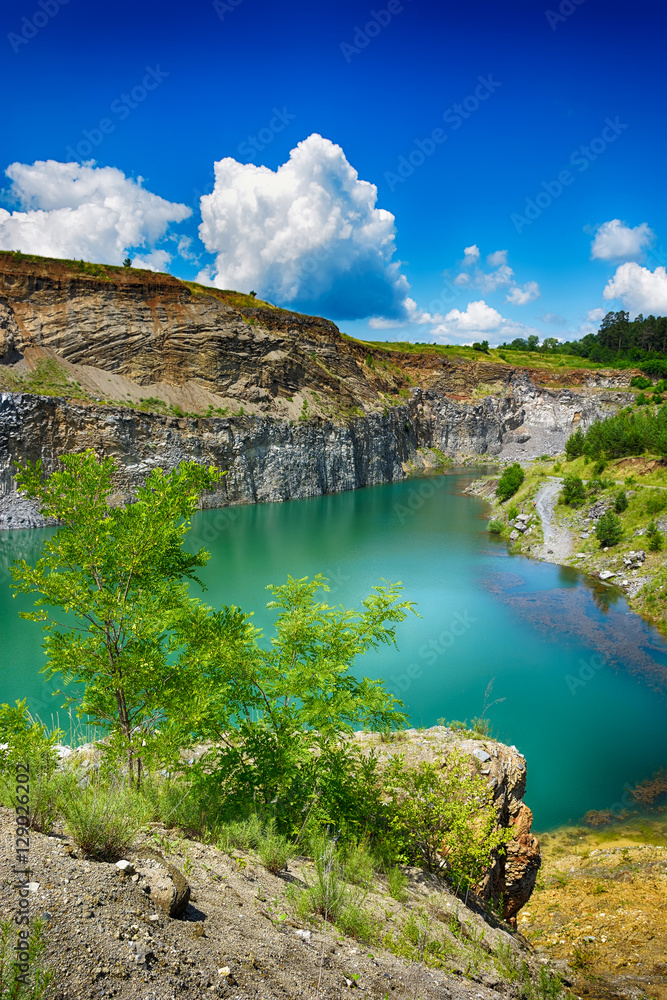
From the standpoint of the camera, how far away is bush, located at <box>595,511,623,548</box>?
32.1 meters

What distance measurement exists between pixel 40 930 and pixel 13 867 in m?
0.76

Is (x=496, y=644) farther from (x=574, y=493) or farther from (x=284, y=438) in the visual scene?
(x=284, y=438)

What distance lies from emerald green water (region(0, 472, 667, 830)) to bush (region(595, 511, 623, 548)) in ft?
11.3

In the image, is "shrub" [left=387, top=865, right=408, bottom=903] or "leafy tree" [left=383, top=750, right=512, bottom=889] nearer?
"shrub" [left=387, top=865, right=408, bottom=903]

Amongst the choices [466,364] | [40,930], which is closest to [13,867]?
[40,930]

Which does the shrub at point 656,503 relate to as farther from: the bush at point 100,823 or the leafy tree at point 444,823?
the bush at point 100,823

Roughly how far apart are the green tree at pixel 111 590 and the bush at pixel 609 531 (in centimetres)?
3186

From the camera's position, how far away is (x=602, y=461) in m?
43.2

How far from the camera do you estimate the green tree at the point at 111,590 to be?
6473 mm

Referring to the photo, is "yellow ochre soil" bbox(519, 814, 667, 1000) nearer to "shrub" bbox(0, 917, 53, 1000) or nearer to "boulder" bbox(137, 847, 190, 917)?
"boulder" bbox(137, 847, 190, 917)

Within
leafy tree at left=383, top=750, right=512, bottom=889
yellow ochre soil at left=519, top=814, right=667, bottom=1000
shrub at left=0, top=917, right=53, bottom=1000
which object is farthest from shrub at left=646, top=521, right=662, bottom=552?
shrub at left=0, top=917, right=53, bottom=1000

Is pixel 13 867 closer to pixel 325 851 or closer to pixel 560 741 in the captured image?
pixel 325 851

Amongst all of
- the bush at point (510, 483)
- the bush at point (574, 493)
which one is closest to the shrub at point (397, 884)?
the bush at point (574, 493)

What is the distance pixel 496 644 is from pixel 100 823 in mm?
18815
